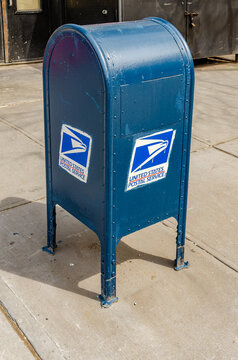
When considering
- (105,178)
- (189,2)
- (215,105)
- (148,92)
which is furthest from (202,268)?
(189,2)

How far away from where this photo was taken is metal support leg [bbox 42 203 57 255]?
3.69m

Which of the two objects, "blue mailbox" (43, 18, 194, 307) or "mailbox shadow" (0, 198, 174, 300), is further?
"mailbox shadow" (0, 198, 174, 300)

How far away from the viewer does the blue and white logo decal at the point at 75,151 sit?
3.10 metres

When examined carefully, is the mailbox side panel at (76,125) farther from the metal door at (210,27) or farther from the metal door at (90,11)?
the metal door at (210,27)

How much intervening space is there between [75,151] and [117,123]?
44cm

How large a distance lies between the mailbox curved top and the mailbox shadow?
1.46 m

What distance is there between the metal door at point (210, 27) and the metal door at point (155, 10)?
0.17 meters

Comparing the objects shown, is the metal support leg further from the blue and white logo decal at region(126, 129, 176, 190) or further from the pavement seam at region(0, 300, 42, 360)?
the blue and white logo decal at region(126, 129, 176, 190)

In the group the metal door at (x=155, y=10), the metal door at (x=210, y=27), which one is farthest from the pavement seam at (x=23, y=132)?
the metal door at (x=210, y=27)

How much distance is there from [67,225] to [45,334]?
53.8 inches

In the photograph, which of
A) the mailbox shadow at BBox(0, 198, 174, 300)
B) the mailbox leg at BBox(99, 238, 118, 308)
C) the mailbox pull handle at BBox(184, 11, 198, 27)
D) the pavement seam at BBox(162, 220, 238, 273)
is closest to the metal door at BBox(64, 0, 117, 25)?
the mailbox pull handle at BBox(184, 11, 198, 27)

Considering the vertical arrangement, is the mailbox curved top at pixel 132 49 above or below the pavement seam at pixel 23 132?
above

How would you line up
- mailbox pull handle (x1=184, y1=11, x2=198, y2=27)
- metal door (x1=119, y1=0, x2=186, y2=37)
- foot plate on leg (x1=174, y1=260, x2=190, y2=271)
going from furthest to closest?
mailbox pull handle (x1=184, y1=11, x2=198, y2=27), metal door (x1=119, y1=0, x2=186, y2=37), foot plate on leg (x1=174, y1=260, x2=190, y2=271)

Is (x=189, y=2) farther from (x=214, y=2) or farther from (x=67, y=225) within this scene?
(x=67, y=225)
